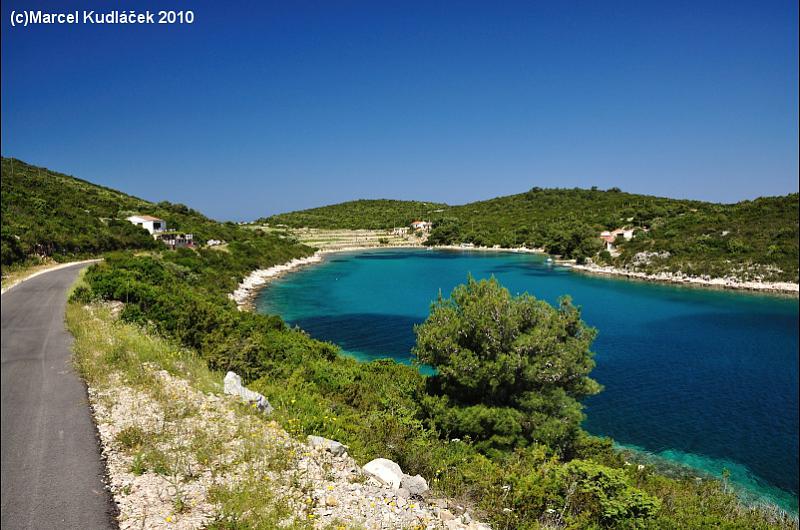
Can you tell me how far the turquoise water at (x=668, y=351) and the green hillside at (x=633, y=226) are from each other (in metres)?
10.8

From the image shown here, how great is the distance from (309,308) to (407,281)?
25.8 meters

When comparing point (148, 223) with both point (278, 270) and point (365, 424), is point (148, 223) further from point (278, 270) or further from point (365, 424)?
point (365, 424)

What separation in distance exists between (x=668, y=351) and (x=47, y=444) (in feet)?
120

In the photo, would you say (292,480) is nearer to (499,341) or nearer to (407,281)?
(499,341)

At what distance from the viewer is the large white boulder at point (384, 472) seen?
784cm

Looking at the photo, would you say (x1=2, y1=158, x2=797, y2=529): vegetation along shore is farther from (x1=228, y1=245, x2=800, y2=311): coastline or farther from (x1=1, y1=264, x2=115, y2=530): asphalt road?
(x1=228, y1=245, x2=800, y2=311): coastline

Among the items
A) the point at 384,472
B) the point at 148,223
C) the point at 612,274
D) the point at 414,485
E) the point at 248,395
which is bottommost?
the point at 612,274

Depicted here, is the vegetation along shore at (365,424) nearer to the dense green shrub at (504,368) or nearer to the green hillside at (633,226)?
the dense green shrub at (504,368)

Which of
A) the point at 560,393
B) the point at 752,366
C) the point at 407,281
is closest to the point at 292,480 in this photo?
the point at 560,393

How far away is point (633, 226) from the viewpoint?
4333 inches

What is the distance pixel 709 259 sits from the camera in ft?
224

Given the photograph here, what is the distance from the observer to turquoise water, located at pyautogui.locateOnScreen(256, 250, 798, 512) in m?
18.3

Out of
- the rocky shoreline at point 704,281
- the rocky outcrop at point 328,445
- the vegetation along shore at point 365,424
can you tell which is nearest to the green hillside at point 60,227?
the vegetation along shore at point 365,424

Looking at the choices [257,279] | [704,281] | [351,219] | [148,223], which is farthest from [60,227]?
[351,219]
